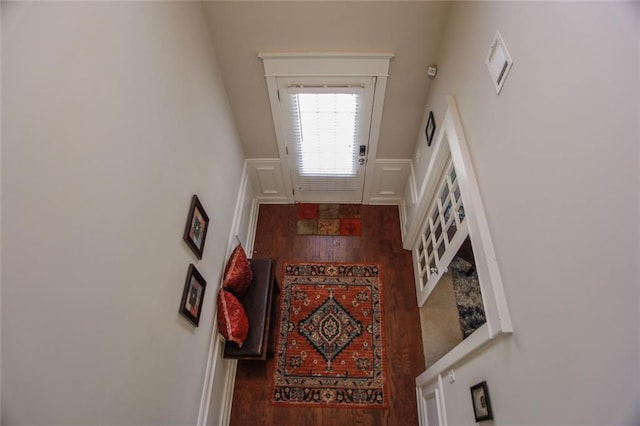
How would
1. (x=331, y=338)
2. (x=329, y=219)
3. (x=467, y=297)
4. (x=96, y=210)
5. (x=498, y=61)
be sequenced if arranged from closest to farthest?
(x=96, y=210), (x=498, y=61), (x=331, y=338), (x=467, y=297), (x=329, y=219)

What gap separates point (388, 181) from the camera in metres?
3.49

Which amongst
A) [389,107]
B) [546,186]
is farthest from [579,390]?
[389,107]

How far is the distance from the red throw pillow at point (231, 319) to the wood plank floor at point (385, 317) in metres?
0.69

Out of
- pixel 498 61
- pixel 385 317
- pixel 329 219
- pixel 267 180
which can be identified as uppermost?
pixel 267 180

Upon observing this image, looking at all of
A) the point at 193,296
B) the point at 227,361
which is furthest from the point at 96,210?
the point at 227,361

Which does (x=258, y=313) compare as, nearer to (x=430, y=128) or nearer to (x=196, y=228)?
(x=196, y=228)

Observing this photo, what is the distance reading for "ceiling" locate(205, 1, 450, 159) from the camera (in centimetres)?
214

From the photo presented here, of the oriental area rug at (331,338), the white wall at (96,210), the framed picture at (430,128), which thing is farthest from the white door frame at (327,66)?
the oriental area rug at (331,338)

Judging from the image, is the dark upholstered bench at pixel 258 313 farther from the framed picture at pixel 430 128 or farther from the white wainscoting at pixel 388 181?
the framed picture at pixel 430 128

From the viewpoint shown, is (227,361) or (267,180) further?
(267,180)

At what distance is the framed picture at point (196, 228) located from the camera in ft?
6.05

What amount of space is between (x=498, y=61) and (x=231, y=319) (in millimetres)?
2201

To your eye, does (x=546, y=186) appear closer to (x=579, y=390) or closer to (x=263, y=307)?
(x=579, y=390)

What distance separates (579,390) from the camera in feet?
3.02
